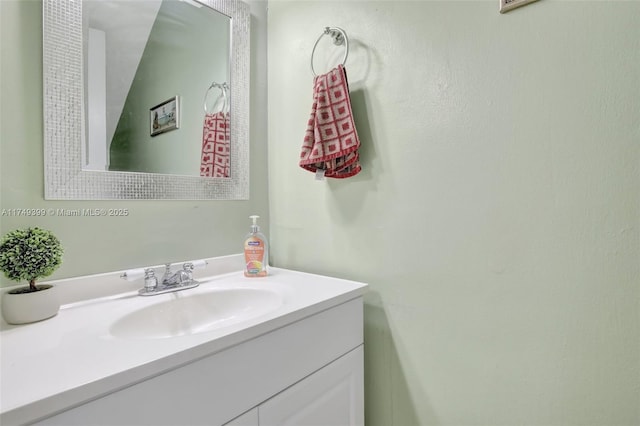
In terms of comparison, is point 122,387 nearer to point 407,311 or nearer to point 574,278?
point 407,311

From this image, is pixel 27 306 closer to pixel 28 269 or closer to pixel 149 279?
pixel 28 269

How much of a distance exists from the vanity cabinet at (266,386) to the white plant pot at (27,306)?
38cm

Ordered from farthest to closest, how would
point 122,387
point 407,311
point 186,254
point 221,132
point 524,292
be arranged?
point 221,132, point 186,254, point 407,311, point 524,292, point 122,387

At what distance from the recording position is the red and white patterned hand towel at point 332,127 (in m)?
1.05

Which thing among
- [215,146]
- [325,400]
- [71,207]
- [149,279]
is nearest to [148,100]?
[215,146]

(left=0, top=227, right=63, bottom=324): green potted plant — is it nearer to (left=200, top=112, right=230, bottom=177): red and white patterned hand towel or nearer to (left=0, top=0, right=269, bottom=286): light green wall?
(left=0, top=0, right=269, bottom=286): light green wall

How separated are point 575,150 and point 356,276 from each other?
71 centimetres

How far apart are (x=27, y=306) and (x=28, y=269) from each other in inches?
3.3

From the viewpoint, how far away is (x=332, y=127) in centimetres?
107

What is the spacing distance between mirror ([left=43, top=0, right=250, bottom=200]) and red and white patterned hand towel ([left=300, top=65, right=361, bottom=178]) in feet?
1.19

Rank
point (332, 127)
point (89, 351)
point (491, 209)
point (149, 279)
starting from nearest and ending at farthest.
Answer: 1. point (89, 351)
2. point (491, 209)
3. point (149, 279)
4. point (332, 127)

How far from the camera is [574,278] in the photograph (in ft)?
2.37

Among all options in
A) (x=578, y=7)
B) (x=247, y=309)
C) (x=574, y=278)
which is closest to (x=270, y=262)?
(x=247, y=309)

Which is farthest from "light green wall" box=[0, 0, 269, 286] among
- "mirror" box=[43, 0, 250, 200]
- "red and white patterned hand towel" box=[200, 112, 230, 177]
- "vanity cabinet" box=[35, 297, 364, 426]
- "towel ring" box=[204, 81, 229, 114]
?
"vanity cabinet" box=[35, 297, 364, 426]
